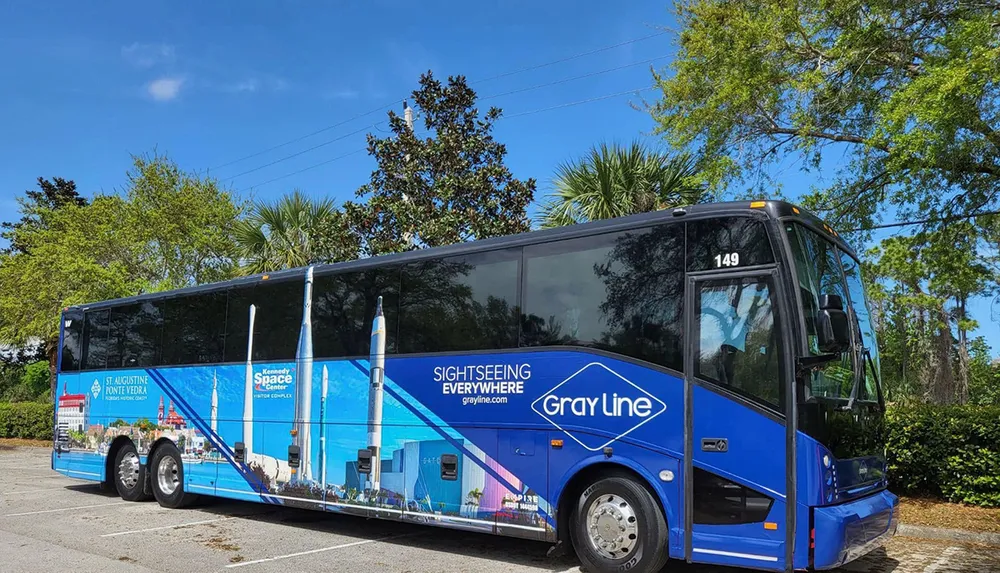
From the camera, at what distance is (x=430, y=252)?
927 cm

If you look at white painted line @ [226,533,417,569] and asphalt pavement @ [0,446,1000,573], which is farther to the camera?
white painted line @ [226,533,417,569]

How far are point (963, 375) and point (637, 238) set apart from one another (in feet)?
41.0

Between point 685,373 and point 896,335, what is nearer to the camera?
point 685,373

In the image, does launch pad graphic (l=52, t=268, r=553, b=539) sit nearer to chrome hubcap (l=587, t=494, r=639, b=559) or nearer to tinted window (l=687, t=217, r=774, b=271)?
chrome hubcap (l=587, t=494, r=639, b=559)

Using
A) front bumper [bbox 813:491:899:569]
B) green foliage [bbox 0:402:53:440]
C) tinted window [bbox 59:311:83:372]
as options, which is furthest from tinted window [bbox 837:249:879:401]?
green foliage [bbox 0:402:53:440]

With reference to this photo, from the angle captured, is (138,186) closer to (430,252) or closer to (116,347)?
(116,347)

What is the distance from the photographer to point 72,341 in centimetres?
1434

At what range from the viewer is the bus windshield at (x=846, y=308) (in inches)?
255

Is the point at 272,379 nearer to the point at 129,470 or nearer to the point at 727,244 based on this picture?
the point at 129,470

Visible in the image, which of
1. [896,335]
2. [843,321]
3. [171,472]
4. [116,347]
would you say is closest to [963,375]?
[896,335]

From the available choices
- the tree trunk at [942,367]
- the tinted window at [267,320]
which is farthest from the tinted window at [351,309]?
the tree trunk at [942,367]

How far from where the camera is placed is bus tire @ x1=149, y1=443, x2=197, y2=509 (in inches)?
476

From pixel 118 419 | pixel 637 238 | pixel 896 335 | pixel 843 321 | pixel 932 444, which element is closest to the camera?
pixel 843 321

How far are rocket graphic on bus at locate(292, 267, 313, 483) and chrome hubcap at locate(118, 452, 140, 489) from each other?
4.18 meters
